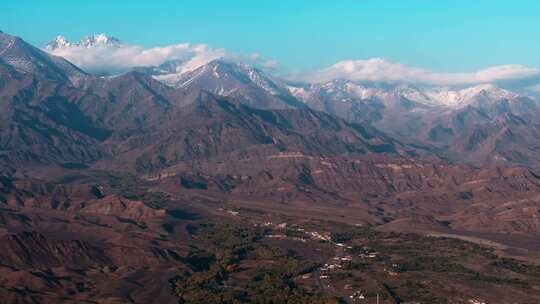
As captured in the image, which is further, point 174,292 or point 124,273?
point 124,273

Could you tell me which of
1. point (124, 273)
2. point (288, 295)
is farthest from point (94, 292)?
point (288, 295)

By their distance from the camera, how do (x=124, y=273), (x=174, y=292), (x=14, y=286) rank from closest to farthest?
(x=14, y=286) → (x=174, y=292) → (x=124, y=273)

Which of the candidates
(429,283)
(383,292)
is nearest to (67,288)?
(383,292)

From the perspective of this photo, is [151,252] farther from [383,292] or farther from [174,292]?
[383,292]

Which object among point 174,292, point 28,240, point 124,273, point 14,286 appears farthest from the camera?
point 28,240

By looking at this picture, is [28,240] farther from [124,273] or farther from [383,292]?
[383,292]

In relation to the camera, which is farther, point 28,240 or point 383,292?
point 28,240

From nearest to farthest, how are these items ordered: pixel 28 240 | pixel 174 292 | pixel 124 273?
pixel 174 292 < pixel 124 273 < pixel 28 240
